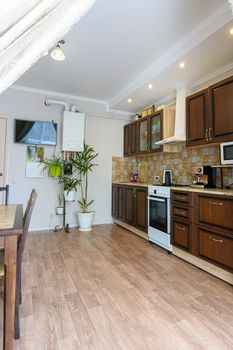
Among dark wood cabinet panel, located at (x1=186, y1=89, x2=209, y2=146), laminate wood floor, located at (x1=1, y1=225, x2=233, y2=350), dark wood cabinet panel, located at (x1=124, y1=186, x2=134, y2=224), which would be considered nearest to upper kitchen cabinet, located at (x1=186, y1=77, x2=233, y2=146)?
dark wood cabinet panel, located at (x1=186, y1=89, x2=209, y2=146)

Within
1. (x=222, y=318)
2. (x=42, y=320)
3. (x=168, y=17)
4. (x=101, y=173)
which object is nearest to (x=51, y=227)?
(x=101, y=173)

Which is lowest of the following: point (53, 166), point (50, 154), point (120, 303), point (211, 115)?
point (120, 303)

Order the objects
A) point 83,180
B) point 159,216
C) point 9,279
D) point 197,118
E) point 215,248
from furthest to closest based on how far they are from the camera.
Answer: point 83,180
point 159,216
point 197,118
point 215,248
point 9,279

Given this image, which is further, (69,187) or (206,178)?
(69,187)

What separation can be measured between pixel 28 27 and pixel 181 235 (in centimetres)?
260

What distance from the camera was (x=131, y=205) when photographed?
3.83 m

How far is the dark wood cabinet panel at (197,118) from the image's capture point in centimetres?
264

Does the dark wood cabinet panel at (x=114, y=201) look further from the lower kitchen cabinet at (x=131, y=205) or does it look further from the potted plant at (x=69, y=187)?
the potted plant at (x=69, y=187)

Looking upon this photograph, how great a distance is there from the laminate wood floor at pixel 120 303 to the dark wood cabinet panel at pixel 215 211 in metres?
0.58

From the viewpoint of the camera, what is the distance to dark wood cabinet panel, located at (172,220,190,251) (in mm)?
2531

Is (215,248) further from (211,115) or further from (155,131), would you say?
(155,131)

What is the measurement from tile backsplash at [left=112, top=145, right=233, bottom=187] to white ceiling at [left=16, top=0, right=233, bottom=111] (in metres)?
1.11

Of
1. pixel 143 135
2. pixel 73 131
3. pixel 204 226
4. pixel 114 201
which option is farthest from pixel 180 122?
pixel 114 201

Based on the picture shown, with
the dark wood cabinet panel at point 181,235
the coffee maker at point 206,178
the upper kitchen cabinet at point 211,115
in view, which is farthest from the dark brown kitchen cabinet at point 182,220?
the upper kitchen cabinet at point 211,115
